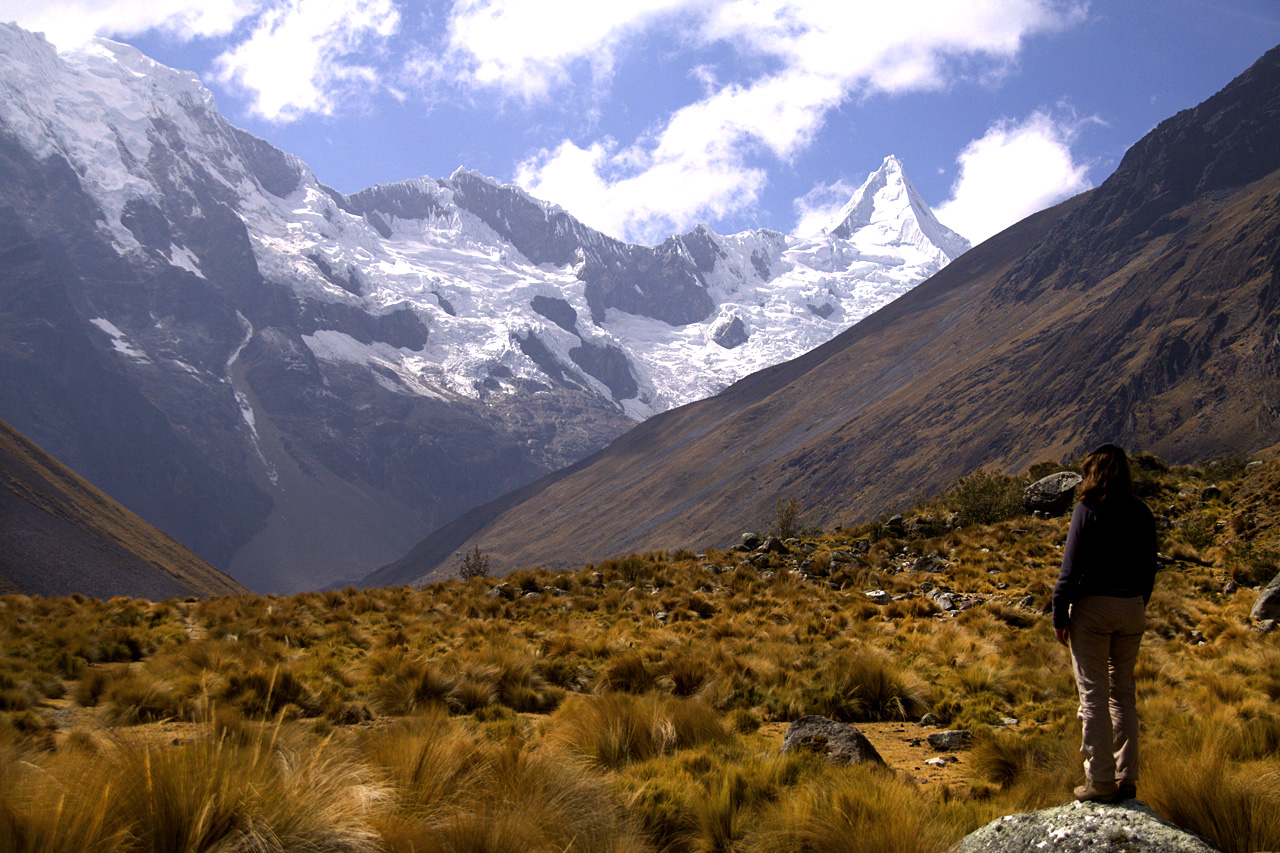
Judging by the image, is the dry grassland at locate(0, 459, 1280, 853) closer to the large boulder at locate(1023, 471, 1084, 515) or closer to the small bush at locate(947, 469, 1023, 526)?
the large boulder at locate(1023, 471, 1084, 515)

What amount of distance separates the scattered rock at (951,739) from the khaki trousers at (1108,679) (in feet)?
7.63

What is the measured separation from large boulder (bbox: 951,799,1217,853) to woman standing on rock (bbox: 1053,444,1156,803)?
0.69 m

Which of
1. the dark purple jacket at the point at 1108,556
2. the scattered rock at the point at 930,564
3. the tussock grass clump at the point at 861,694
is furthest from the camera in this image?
the scattered rock at the point at 930,564

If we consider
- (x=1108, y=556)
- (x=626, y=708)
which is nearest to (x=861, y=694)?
(x=626, y=708)

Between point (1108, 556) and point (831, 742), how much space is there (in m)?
2.68

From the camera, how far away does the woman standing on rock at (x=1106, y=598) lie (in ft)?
16.9

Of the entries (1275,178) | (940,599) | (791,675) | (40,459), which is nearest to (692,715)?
(791,675)

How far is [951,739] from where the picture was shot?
25.1ft

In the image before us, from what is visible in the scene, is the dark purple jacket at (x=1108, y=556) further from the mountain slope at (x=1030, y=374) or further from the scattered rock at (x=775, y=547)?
the mountain slope at (x=1030, y=374)

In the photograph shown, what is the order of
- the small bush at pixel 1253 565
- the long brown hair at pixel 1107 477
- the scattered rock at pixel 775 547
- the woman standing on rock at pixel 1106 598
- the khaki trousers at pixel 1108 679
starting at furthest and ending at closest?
the scattered rock at pixel 775 547, the small bush at pixel 1253 565, the long brown hair at pixel 1107 477, the woman standing on rock at pixel 1106 598, the khaki trousers at pixel 1108 679

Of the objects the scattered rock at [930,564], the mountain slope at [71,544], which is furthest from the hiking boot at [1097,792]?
the mountain slope at [71,544]

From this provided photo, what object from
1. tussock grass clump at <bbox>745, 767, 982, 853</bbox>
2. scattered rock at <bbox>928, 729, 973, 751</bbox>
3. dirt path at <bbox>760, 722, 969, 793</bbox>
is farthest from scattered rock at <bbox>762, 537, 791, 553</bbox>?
tussock grass clump at <bbox>745, 767, 982, 853</bbox>

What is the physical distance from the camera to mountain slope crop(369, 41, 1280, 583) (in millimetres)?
95625

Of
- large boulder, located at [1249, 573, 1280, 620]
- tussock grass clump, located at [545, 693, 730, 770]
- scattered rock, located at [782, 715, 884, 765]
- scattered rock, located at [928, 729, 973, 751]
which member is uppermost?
tussock grass clump, located at [545, 693, 730, 770]
